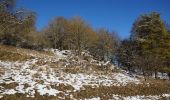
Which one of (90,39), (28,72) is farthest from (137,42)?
(28,72)

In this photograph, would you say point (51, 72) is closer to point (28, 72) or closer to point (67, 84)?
point (28, 72)

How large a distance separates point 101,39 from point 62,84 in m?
47.9

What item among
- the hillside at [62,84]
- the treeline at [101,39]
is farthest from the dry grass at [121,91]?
the treeline at [101,39]

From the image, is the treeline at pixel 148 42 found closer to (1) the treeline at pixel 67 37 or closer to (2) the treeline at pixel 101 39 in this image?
(2) the treeline at pixel 101 39

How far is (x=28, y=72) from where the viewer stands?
2847 cm

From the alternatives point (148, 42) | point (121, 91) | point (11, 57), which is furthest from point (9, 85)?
point (148, 42)

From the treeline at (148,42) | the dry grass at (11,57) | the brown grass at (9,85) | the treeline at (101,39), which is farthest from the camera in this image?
the treeline at (148,42)

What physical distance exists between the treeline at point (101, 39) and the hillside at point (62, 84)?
5.41 meters

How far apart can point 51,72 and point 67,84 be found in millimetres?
4776

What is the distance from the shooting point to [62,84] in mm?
25797

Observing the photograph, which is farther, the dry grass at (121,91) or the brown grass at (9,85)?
the dry grass at (121,91)

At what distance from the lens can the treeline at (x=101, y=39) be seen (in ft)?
131

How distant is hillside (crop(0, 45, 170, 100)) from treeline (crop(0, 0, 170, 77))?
5.41 meters

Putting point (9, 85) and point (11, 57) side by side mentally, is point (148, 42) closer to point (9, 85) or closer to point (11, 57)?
point (11, 57)
